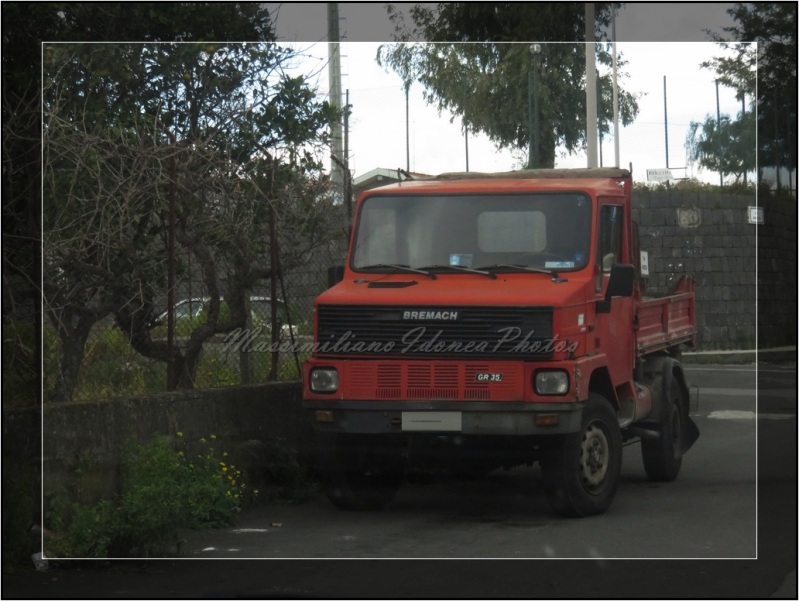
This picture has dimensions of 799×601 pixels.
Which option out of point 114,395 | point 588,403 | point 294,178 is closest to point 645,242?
point 588,403

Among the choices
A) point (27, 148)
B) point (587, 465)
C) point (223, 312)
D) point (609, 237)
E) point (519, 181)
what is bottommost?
point (587, 465)

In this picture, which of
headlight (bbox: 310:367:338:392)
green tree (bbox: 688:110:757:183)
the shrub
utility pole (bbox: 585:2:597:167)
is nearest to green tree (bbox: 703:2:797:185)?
green tree (bbox: 688:110:757:183)

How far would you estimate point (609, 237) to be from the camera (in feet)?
33.4

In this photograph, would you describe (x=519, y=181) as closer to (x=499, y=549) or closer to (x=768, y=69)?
(x=499, y=549)

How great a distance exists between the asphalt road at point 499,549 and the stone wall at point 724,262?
152 cm

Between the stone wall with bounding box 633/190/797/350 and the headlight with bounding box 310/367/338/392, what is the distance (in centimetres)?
380

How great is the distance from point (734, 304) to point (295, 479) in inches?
202

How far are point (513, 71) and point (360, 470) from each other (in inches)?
211

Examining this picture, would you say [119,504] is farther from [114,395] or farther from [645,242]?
[645,242]

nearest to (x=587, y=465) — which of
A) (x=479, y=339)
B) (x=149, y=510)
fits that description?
(x=479, y=339)

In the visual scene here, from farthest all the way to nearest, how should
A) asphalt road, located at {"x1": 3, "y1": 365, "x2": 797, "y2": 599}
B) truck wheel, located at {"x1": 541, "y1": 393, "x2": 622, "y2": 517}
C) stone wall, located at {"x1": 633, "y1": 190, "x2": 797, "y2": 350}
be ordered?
stone wall, located at {"x1": 633, "y1": 190, "x2": 797, "y2": 350}, truck wheel, located at {"x1": 541, "y1": 393, "x2": 622, "y2": 517}, asphalt road, located at {"x1": 3, "y1": 365, "x2": 797, "y2": 599}

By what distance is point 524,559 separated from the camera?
825cm

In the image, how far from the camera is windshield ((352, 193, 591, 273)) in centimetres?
976

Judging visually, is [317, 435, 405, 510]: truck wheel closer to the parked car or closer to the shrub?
the shrub
